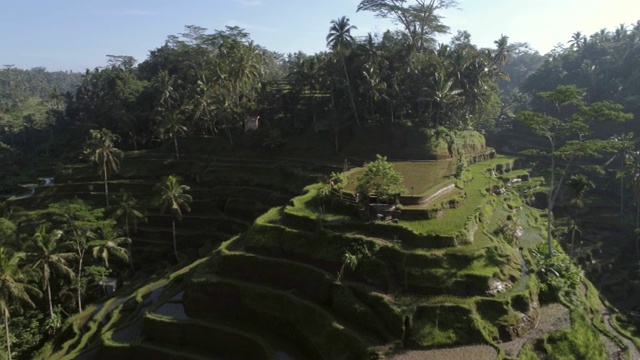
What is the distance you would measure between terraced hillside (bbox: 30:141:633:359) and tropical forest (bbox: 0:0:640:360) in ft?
0.45

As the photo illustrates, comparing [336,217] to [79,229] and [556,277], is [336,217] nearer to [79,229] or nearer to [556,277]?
[556,277]

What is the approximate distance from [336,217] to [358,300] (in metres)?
7.34

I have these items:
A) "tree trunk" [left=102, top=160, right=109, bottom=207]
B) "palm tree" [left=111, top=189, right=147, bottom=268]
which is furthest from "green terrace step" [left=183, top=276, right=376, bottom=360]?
"tree trunk" [left=102, top=160, right=109, bottom=207]

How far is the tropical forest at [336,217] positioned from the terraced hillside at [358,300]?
14cm

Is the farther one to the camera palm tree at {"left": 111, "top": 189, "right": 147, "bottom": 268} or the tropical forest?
palm tree at {"left": 111, "top": 189, "right": 147, "bottom": 268}

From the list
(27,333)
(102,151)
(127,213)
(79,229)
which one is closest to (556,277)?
(27,333)

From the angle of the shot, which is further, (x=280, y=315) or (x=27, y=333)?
(x=27, y=333)

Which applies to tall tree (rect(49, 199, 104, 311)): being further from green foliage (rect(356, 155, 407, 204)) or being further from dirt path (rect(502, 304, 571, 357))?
dirt path (rect(502, 304, 571, 357))

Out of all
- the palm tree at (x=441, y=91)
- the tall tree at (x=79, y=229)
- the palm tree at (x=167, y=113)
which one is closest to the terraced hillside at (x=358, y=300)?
the tall tree at (x=79, y=229)

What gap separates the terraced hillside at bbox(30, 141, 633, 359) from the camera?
2403 cm

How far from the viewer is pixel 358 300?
2594 cm

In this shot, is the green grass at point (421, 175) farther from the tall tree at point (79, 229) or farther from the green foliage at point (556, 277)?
the tall tree at point (79, 229)

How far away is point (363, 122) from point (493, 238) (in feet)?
103

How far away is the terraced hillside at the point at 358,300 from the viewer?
24031 mm
